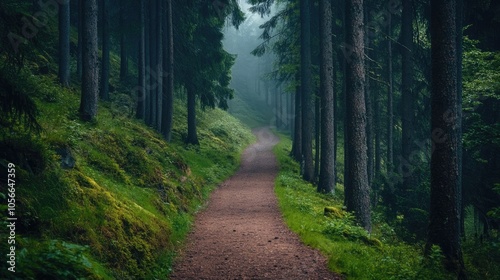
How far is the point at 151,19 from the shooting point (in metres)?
20.2

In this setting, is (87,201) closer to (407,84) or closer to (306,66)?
(306,66)

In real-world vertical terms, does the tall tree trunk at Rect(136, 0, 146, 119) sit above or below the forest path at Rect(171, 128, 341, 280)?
above

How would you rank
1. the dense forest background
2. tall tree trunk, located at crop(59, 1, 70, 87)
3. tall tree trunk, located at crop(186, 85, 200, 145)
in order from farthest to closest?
tall tree trunk, located at crop(186, 85, 200, 145) < tall tree trunk, located at crop(59, 1, 70, 87) < the dense forest background

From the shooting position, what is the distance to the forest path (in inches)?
284

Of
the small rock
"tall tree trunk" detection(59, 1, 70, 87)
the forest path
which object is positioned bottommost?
the forest path

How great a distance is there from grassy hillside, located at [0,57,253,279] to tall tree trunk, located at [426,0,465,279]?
624cm

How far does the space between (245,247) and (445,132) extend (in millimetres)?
5478

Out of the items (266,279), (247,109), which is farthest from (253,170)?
(247,109)

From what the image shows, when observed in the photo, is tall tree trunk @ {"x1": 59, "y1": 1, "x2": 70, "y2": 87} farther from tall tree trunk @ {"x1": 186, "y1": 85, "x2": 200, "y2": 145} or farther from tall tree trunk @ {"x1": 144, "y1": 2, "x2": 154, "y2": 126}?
tall tree trunk @ {"x1": 186, "y1": 85, "x2": 200, "y2": 145}

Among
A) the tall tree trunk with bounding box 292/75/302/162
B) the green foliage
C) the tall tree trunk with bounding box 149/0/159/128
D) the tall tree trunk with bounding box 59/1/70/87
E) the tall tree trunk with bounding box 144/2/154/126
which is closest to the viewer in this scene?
the green foliage

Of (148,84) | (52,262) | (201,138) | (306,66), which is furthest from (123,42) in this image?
(52,262)

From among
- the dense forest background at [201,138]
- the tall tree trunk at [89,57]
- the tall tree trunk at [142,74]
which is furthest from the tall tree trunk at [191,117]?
the tall tree trunk at [89,57]

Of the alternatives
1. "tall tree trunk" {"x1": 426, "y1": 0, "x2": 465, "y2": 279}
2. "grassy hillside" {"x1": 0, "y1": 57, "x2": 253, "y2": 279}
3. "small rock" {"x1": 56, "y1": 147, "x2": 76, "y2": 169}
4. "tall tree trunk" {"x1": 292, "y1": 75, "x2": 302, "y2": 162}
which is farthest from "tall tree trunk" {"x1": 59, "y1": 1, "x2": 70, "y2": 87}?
"tall tree trunk" {"x1": 426, "y1": 0, "x2": 465, "y2": 279}

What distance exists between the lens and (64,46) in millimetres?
16688
